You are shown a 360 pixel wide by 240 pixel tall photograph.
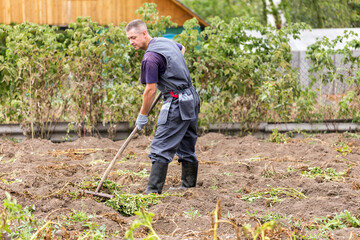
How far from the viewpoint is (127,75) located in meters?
8.00

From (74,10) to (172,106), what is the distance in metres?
13.8

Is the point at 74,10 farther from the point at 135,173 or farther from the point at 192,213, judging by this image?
the point at 192,213

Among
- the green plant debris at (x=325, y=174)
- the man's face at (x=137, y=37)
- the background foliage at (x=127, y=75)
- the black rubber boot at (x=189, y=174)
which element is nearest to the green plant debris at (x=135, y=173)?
the black rubber boot at (x=189, y=174)

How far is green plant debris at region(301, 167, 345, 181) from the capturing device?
5688 millimetres

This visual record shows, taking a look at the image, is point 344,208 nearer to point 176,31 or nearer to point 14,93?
point 14,93

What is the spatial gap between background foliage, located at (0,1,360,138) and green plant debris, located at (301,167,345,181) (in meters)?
2.03


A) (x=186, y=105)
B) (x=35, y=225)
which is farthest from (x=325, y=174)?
(x=35, y=225)

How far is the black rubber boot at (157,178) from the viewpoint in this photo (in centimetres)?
509

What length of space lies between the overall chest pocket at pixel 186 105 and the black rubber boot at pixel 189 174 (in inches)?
23.3

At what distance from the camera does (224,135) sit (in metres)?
8.33

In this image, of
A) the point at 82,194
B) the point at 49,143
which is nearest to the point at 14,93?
the point at 49,143

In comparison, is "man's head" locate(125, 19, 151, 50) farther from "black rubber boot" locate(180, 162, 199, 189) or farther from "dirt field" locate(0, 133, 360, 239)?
"dirt field" locate(0, 133, 360, 239)

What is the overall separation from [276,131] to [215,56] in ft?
4.97

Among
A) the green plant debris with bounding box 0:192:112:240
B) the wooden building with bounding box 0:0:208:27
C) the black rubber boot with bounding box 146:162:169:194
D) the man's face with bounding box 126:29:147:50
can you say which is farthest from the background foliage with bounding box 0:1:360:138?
the wooden building with bounding box 0:0:208:27
